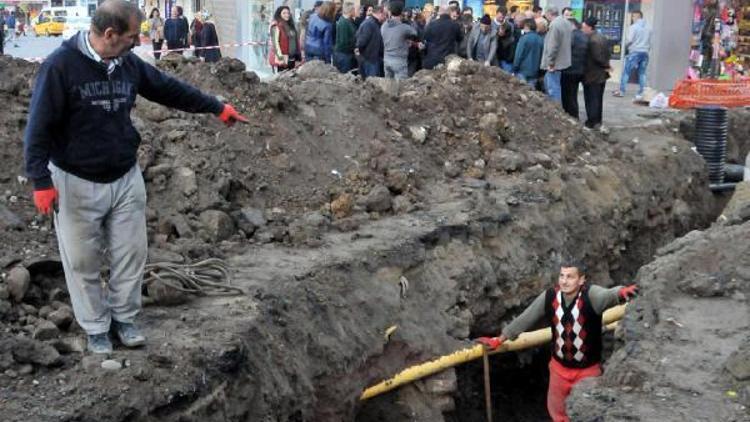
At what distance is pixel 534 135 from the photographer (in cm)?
1294

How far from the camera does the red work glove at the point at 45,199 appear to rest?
543 centimetres

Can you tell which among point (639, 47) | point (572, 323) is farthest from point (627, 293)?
point (639, 47)

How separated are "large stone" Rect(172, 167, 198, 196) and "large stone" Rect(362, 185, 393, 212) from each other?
71.9 inches

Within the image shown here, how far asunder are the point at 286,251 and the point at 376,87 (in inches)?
164

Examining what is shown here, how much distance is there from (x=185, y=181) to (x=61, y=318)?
9.43 ft

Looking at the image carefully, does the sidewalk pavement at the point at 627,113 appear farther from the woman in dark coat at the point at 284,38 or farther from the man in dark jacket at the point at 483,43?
the woman in dark coat at the point at 284,38

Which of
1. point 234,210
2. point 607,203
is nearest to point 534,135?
point 607,203

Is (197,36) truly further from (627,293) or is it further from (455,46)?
(627,293)

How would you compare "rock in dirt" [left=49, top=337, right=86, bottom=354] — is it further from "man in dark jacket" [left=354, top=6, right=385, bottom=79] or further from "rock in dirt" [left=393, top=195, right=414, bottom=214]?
"man in dark jacket" [left=354, top=6, right=385, bottom=79]

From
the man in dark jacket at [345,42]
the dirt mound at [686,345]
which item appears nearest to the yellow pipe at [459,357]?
the dirt mound at [686,345]

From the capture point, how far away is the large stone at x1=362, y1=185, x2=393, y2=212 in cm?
998

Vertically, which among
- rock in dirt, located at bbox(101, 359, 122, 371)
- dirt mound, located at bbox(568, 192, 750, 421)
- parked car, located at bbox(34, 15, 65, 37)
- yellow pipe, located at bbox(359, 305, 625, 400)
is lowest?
yellow pipe, located at bbox(359, 305, 625, 400)

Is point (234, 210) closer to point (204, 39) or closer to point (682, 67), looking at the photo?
point (204, 39)

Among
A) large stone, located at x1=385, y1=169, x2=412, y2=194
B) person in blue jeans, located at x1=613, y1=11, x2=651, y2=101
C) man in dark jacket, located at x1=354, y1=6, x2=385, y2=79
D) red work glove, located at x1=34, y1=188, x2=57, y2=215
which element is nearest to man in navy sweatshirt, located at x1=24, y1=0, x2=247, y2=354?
red work glove, located at x1=34, y1=188, x2=57, y2=215
